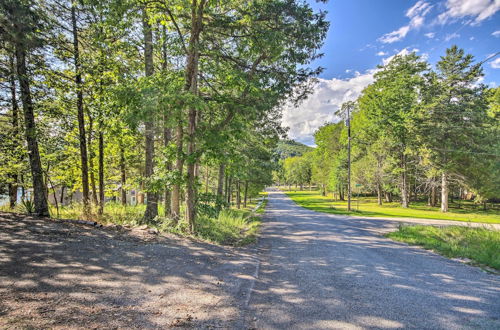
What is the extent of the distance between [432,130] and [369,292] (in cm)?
2850

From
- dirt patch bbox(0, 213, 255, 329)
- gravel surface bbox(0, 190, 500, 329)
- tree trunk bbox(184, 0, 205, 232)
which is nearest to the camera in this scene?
dirt patch bbox(0, 213, 255, 329)

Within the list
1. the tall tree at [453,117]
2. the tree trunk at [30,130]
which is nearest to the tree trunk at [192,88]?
the tree trunk at [30,130]

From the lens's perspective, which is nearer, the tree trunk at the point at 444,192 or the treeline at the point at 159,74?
the treeline at the point at 159,74

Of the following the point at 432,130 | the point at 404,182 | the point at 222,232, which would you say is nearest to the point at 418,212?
the point at 404,182

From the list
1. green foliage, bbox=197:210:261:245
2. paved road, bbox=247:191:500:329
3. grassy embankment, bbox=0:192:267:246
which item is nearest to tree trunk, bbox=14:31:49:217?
grassy embankment, bbox=0:192:267:246

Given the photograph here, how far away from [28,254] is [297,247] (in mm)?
6826

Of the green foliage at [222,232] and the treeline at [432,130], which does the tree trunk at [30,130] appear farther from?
the treeline at [432,130]

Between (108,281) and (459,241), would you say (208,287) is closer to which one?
(108,281)

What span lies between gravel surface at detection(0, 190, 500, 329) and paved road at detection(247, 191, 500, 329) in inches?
0.9

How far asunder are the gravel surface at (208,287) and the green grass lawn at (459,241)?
0.86 meters

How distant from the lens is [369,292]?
4.43m

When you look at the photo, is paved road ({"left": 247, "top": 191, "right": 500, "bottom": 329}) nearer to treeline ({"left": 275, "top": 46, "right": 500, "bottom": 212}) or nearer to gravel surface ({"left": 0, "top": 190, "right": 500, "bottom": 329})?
gravel surface ({"left": 0, "top": 190, "right": 500, "bottom": 329})

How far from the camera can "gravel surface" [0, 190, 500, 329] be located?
3211 mm

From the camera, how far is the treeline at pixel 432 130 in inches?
982
